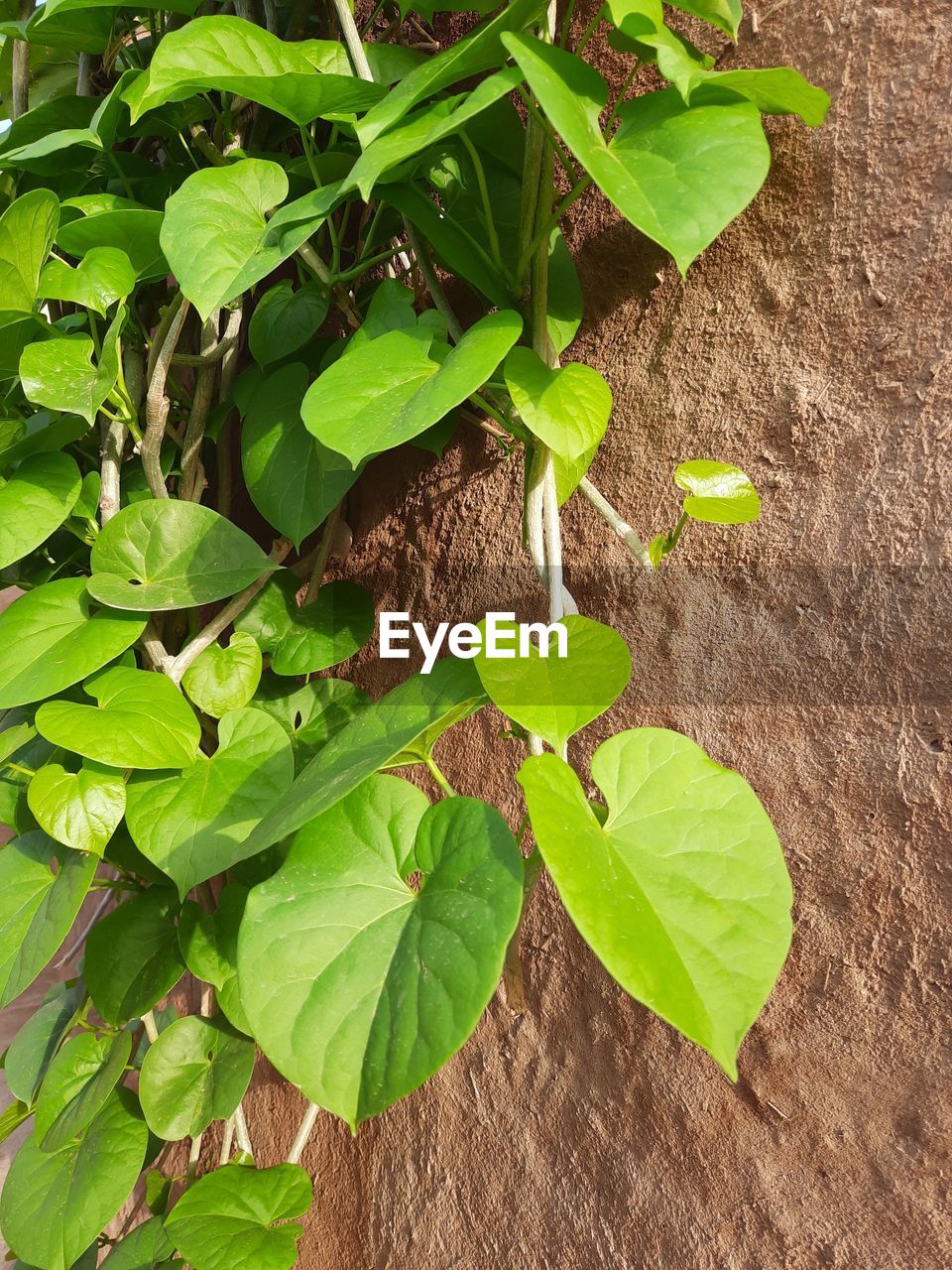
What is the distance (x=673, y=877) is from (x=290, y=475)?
45cm

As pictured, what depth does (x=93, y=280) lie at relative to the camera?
65cm

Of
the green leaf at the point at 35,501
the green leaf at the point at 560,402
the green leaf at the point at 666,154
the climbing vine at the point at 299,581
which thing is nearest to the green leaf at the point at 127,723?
the climbing vine at the point at 299,581

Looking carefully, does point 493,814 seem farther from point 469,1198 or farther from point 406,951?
point 469,1198

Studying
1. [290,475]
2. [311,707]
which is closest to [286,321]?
[290,475]

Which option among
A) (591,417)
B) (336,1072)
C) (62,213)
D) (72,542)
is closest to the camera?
(336,1072)

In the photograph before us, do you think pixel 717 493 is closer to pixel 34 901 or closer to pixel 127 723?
pixel 127 723

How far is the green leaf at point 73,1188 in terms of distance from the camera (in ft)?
2.51

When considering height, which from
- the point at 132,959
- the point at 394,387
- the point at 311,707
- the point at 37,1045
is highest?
the point at 394,387

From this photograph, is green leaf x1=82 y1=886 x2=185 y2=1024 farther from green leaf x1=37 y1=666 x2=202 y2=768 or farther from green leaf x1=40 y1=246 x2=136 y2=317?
green leaf x1=40 y1=246 x2=136 y2=317

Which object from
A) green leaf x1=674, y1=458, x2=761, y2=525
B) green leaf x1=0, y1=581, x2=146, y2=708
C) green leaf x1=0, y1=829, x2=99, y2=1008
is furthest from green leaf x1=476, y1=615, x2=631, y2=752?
green leaf x1=0, y1=829, x2=99, y2=1008

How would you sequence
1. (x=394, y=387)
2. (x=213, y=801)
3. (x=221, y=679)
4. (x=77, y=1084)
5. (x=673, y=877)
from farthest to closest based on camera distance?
(x=77, y=1084)
(x=221, y=679)
(x=213, y=801)
(x=394, y=387)
(x=673, y=877)

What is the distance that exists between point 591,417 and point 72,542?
0.61m

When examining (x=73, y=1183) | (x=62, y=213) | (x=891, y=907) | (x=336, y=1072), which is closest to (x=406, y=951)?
(x=336, y=1072)

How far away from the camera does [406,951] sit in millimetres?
435
